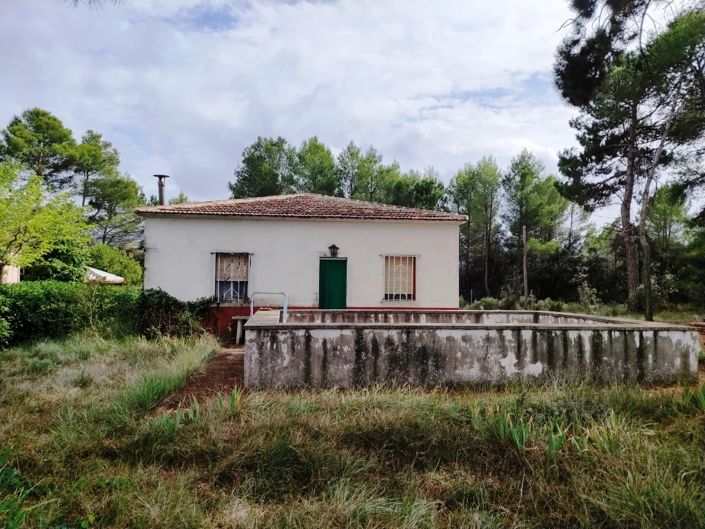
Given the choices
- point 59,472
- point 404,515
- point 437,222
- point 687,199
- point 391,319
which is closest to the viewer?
point 404,515

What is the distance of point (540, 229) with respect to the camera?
3048cm

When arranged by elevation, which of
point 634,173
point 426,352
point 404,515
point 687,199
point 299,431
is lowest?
point 404,515

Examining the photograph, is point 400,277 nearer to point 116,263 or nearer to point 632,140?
point 632,140

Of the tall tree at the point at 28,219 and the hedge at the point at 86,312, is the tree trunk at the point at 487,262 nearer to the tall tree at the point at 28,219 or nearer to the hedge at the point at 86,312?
the hedge at the point at 86,312

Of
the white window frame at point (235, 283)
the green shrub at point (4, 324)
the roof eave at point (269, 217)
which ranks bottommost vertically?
the green shrub at point (4, 324)

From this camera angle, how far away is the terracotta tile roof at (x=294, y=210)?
12172mm

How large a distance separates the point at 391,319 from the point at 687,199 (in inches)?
504

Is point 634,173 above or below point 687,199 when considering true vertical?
above

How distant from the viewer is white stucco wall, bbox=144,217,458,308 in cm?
1216

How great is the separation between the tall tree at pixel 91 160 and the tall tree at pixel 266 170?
889 cm

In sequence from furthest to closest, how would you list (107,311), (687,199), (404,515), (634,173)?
(634,173) < (687,199) < (107,311) < (404,515)

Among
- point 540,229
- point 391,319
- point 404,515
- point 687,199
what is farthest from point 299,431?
point 540,229

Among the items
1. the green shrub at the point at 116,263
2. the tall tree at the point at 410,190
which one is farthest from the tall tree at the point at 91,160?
the tall tree at the point at 410,190

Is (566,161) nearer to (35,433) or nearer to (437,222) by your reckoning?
(437,222)
